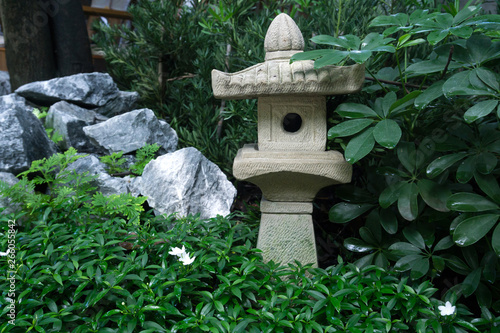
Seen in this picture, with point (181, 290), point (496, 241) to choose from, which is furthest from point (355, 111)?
point (181, 290)

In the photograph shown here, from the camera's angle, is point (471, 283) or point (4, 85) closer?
point (471, 283)

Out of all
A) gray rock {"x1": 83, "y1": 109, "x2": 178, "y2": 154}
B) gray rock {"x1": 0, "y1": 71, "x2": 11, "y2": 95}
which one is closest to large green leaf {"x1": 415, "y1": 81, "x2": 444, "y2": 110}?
gray rock {"x1": 83, "y1": 109, "x2": 178, "y2": 154}

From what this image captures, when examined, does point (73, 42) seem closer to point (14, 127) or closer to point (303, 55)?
point (14, 127)

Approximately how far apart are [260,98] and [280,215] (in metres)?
0.67

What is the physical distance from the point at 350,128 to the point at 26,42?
11.6 ft

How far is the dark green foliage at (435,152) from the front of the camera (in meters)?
1.78

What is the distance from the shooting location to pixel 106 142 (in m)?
3.25

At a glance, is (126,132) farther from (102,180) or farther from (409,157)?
(409,157)

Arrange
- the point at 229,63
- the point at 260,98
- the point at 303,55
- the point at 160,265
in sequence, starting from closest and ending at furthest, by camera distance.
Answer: the point at 303,55 → the point at 160,265 → the point at 260,98 → the point at 229,63

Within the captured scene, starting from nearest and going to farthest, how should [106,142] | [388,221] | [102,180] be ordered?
[388,221] < [102,180] < [106,142]

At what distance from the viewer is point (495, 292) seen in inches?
77.0

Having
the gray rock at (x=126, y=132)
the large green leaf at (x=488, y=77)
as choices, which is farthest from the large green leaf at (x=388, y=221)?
the gray rock at (x=126, y=132)

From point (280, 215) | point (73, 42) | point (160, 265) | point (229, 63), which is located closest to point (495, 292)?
point (280, 215)

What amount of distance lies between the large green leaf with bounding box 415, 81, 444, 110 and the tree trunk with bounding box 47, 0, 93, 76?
3.59 meters
